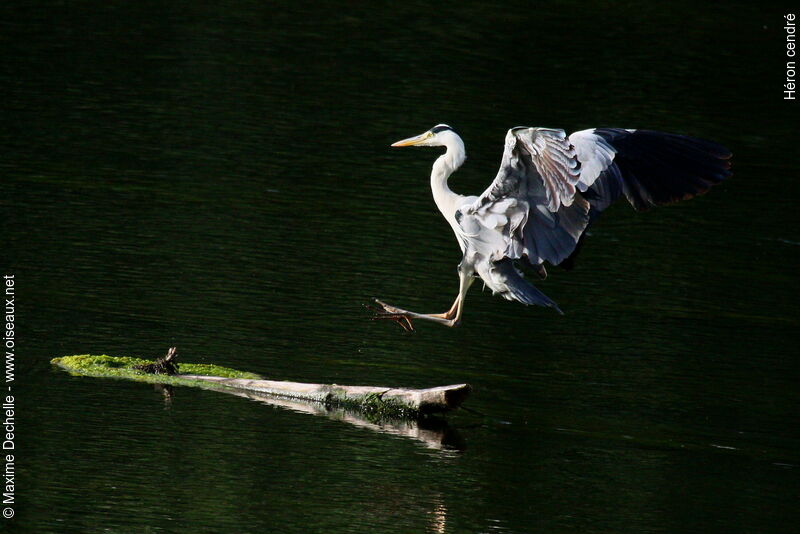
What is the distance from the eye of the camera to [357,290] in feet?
42.4

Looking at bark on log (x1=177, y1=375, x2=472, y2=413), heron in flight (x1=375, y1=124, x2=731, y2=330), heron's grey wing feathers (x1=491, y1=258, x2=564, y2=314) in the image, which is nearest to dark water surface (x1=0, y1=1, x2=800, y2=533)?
bark on log (x1=177, y1=375, x2=472, y2=413)

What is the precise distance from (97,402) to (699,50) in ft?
66.1

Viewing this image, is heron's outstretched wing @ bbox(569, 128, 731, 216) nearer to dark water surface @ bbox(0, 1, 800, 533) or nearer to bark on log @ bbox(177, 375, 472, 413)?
dark water surface @ bbox(0, 1, 800, 533)

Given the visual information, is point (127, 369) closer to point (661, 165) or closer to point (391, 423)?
point (391, 423)

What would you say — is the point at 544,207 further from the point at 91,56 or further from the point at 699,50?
the point at 699,50

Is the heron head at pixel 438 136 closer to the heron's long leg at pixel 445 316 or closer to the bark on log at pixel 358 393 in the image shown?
the heron's long leg at pixel 445 316

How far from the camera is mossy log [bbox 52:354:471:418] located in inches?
375

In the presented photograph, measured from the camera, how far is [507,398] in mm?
10477

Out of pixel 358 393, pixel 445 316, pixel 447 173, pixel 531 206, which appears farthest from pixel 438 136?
pixel 358 393

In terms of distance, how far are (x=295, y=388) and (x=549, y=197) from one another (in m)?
2.26

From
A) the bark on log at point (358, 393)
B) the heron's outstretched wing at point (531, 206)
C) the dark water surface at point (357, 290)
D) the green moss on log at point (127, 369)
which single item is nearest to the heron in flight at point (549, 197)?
the heron's outstretched wing at point (531, 206)

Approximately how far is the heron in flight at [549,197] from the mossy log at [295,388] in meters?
0.69

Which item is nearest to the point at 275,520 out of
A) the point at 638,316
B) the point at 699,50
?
the point at 638,316

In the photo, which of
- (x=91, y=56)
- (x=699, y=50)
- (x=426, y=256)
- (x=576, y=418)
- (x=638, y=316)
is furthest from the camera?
(x=699, y=50)
